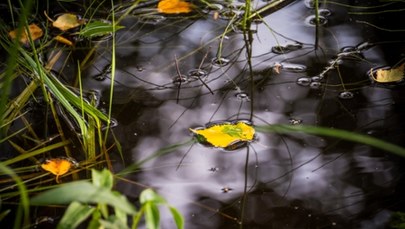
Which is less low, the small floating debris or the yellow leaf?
the yellow leaf

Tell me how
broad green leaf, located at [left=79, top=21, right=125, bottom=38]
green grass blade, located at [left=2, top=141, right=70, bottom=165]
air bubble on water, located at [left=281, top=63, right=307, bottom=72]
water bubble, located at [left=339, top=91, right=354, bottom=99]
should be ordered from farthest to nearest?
broad green leaf, located at [left=79, top=21, right=125, bottom=38] < air bubble on water, located at [left=281, top=63, right=307, bottom=72] < water bubble, located at [left=339, top=91, right=354, bottom=99] < green grass blade, located at [left=2, top=141, right=70, bottom=165]

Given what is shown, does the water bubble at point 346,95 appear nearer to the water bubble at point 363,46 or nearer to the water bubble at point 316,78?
the water bubble at point 316,78

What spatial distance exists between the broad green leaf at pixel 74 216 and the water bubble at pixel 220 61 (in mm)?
910

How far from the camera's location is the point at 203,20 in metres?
1.81

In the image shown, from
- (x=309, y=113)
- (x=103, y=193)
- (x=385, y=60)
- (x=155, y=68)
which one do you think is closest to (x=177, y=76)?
(x=155, y=68)

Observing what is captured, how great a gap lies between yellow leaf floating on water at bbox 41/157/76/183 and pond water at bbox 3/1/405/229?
139 millimetres

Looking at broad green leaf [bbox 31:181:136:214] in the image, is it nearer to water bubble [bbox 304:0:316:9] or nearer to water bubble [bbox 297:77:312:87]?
water bubble [bbox 297:77:312:87]

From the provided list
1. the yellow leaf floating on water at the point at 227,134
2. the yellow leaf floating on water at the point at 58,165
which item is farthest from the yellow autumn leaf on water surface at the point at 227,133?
the yellow leaf floating on water at the point at 58,165

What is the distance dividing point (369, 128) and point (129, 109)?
74 cm

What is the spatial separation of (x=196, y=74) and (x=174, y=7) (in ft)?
1.38

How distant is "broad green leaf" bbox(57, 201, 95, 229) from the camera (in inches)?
30.8

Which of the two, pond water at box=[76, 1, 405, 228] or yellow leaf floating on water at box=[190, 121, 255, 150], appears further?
yellow leaf floating on water at box=[190, 121, 255, 150]

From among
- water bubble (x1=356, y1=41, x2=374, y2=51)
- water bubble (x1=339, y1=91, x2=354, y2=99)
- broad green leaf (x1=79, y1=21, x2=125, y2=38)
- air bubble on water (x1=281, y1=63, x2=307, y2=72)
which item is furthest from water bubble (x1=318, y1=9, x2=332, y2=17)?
broad green leaf (x1=79, y1=21, x2=125, y2=38)

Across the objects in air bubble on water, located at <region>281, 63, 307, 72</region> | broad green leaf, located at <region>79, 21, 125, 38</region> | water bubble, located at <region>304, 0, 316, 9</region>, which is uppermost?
broad green leaf, located at <region>79, 21, 125, 38</region>
